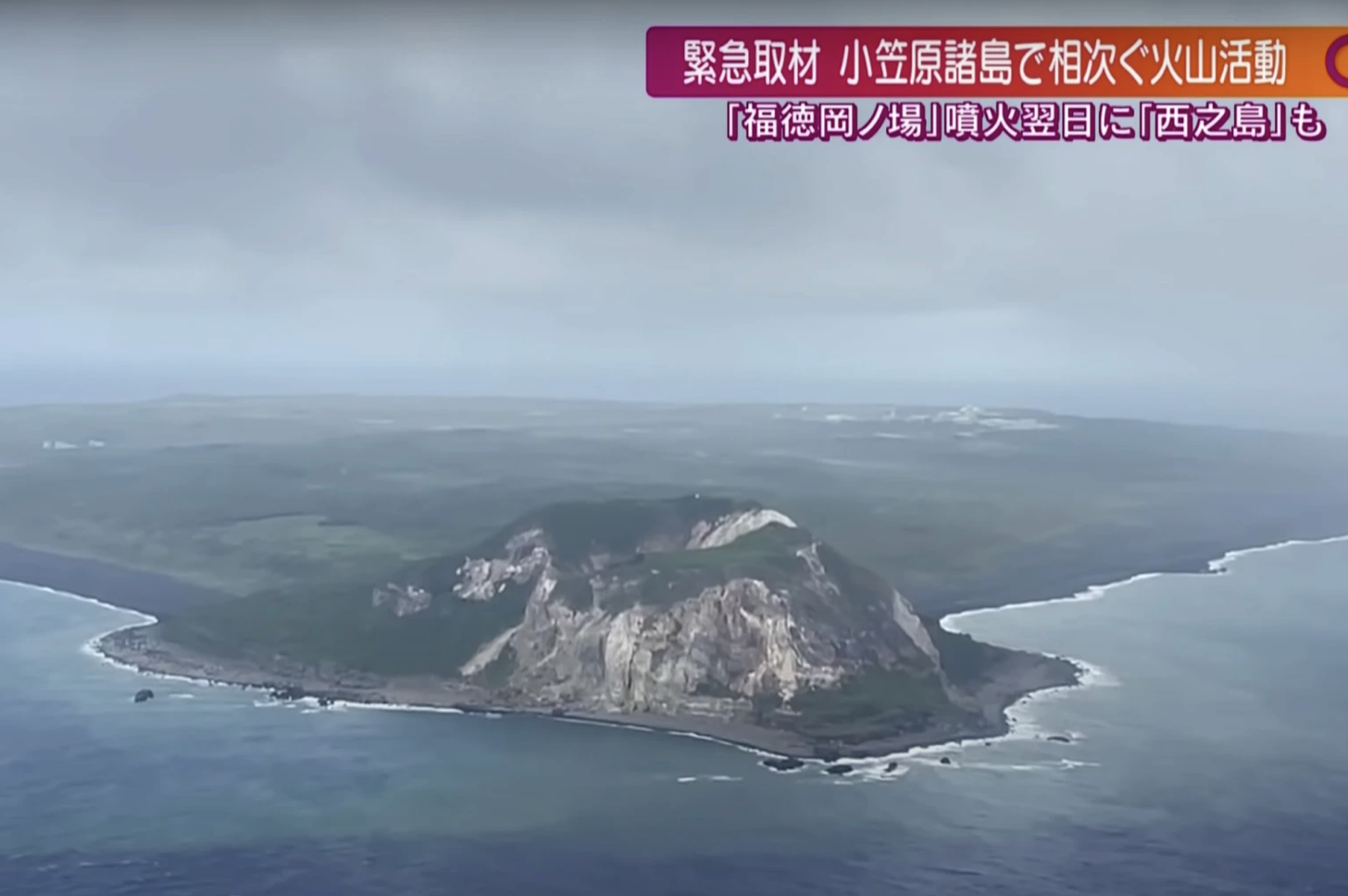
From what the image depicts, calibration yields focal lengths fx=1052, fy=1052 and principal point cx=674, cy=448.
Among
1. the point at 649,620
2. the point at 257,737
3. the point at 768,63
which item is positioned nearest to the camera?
the point at 768,63

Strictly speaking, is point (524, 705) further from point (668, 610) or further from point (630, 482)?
point (630, 482)

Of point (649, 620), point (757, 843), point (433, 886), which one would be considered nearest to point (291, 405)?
point (649, 620)

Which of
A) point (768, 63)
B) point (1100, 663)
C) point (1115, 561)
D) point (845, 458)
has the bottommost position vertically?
point (1100, 663)

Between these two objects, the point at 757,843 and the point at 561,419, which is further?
the point at 561,419

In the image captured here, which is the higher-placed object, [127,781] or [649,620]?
[649,620]

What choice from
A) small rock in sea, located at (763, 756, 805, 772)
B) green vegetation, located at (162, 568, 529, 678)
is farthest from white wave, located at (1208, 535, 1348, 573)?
green vegetation, located at (162, 568, 529, 678)

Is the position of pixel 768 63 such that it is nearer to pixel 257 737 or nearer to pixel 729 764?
pixel 729 764

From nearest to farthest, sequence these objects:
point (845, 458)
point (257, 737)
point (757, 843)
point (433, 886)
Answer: point (433, 886) < point (757, 843) < point (257, 737) < point (845, 458)

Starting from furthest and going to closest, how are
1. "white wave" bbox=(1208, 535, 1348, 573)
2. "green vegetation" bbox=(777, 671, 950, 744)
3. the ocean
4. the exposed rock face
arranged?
the exposed rock face, "green vegetation" bbox=(777, 671, 950, 744), "white wave" bbox=(1208, 535, 1348, 573), the ocean

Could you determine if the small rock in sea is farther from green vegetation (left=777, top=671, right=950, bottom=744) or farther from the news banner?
the news banner
